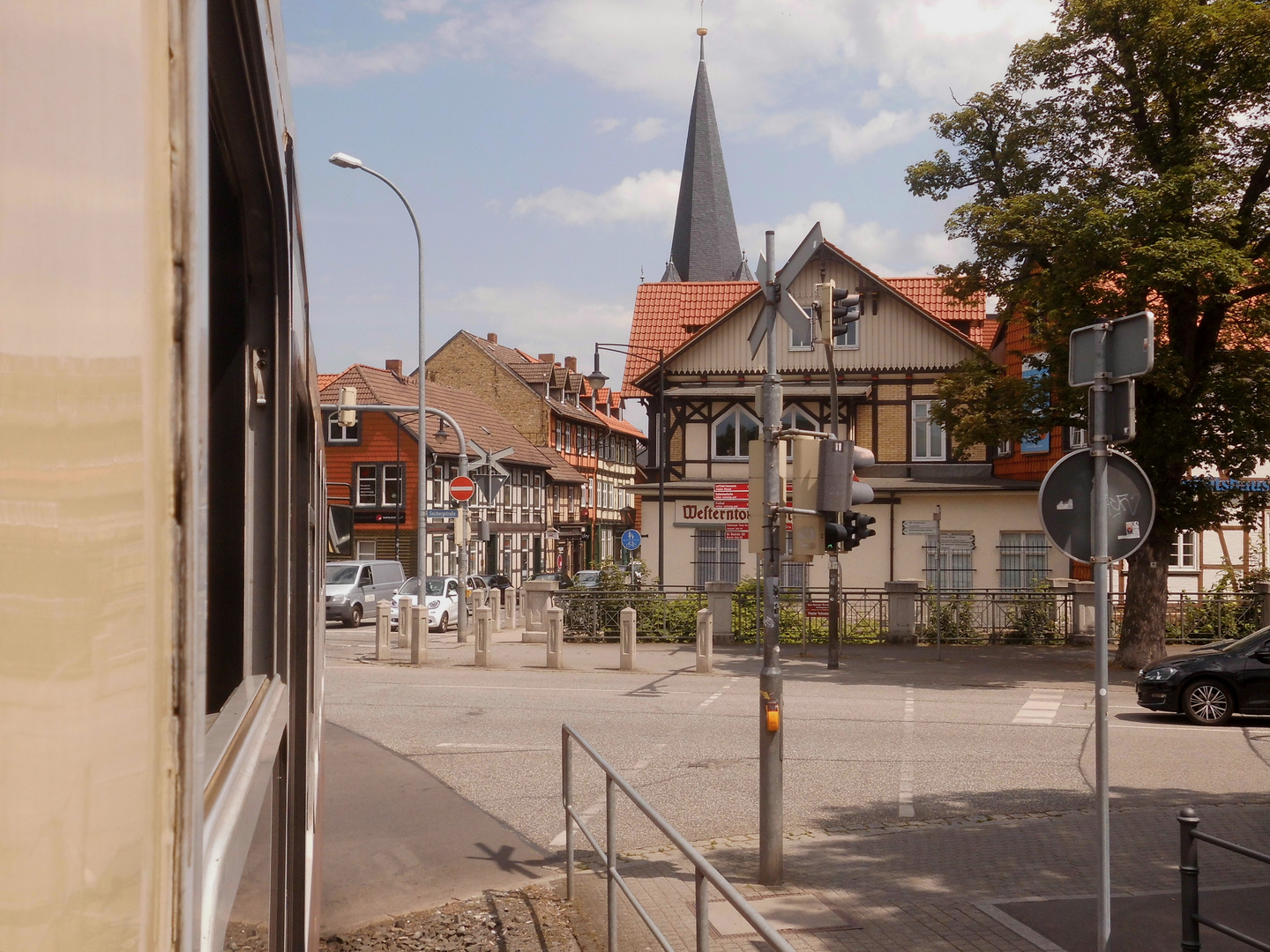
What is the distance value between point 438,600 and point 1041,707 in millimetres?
20412

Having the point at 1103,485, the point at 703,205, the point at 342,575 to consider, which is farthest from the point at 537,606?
the point at 703,205

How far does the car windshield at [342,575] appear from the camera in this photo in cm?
3566

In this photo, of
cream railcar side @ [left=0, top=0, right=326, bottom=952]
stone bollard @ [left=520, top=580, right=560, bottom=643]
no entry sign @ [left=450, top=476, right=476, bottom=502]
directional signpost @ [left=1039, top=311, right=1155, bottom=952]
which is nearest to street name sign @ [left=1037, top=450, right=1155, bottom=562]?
directional signpost @ [left=1039, top=311, right=1155, bottom=952]

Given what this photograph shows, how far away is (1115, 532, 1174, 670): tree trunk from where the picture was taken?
2102cm

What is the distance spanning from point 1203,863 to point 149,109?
8.63 m

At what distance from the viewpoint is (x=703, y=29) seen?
219 ft

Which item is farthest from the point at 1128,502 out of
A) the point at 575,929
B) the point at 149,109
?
the point at 149,109

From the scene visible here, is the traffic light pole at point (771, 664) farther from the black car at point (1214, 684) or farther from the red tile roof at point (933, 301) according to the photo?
the red tile roof at point (933, 301)

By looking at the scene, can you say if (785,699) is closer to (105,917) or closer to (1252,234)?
(1252,234)

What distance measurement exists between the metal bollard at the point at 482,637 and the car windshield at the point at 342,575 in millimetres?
14378

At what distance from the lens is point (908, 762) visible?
1259 centimetres

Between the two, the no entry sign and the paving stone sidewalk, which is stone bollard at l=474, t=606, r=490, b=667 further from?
the paving stone sidewalk

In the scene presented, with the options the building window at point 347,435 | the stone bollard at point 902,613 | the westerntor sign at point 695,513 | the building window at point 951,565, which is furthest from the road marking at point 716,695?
the building window at point 347,435

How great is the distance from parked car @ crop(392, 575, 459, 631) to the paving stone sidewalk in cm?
2455
